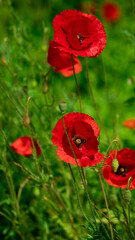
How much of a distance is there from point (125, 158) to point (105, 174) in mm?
75

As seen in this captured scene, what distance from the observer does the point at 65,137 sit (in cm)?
85

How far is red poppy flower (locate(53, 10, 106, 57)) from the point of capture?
83 cm

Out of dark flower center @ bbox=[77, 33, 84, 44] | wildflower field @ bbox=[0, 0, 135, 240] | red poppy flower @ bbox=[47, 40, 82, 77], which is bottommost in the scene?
wildflower field @ bbox=[0, 0, 135, 240]

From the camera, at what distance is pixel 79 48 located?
84 centimetres

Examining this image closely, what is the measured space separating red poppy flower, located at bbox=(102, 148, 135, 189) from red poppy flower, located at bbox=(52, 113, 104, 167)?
0.17 ft

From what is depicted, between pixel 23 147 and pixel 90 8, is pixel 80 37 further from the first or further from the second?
pixel 90 8

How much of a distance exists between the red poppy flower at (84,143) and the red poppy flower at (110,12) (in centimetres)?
207

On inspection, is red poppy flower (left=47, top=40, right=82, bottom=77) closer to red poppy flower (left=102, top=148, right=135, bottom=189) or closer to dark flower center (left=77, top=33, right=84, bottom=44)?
dark flower center (left=77, top=33, right=84, bottom=44)

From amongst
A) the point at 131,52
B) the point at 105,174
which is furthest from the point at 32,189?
the point at 131,52

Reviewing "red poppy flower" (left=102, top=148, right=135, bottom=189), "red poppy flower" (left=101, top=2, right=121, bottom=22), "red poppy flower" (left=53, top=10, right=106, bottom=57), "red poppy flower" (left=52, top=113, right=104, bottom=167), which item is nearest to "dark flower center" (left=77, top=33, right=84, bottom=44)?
"red poppy flower" (left=53, top=10, right=106, bottom=57)

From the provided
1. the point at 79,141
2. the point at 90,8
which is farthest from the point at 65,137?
the point at 90,8

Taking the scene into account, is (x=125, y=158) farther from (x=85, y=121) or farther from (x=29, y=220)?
(x=29, y=220)

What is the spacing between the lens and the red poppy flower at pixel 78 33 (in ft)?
2.71

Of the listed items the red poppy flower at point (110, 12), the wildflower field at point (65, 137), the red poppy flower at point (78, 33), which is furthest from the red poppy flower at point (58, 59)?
the red poppy flower at point (110, 12)
